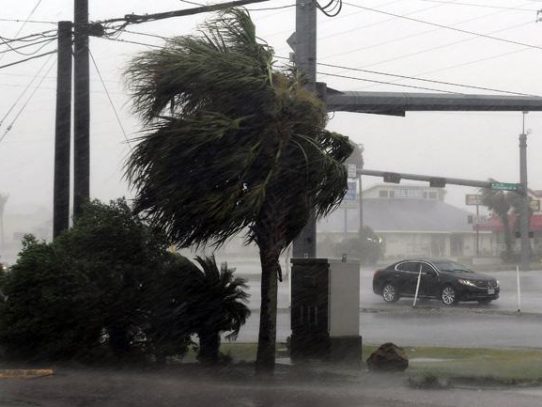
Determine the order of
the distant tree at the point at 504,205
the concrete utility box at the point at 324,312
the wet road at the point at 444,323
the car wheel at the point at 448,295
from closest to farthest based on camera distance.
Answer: the concrete utility box at the point at 324,312 < the wet road at the point at 444,323 < the car wheel at the point at 448,295 < the distant tree at the point at 504,205

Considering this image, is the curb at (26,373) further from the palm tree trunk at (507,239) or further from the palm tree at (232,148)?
the palm tree trunk at (507,239)

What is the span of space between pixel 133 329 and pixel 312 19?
6.52 m

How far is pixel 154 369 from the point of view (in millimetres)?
13617

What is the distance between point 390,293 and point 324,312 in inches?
719

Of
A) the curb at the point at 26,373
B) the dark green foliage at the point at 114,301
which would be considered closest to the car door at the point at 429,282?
the dark green foliage at the point at 114,301

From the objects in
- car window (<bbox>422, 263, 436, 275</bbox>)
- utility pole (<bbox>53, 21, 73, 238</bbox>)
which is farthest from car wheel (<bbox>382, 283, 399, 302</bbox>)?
utility pole (<bbox>53, 21, 73, 238</bbox>)

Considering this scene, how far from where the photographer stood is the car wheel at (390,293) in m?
32.2

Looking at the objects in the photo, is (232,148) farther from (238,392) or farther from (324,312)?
(324,312)

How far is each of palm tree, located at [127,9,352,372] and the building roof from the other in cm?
7994

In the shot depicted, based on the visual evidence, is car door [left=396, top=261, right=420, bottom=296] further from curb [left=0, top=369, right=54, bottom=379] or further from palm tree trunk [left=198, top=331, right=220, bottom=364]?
curb [left=0, top=369, right=54, bottom=379]

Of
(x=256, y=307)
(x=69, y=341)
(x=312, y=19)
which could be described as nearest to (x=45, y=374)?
(x=69, y=341)

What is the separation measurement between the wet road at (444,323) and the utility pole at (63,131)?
4.58m

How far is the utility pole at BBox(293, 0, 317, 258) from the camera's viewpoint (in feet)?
55.2

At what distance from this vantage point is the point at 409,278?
31.8 meters
